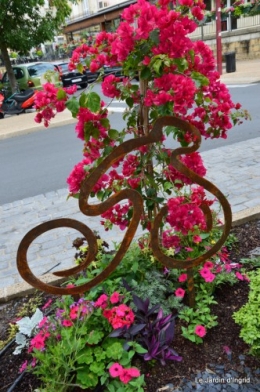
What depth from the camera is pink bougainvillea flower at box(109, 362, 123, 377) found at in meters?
1.78

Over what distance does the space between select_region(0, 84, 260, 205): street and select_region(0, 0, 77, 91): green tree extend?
598 cm

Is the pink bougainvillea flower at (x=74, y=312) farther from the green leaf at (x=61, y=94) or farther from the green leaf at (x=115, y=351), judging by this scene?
the green leaf at (x=61, y=94)

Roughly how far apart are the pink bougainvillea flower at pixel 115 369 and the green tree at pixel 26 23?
14.1 meters

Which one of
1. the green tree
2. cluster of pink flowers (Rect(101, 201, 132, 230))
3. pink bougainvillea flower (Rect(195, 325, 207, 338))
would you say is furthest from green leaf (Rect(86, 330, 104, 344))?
the green tree

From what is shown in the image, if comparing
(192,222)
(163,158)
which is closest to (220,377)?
(192,222)

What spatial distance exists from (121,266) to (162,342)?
0.58 metres

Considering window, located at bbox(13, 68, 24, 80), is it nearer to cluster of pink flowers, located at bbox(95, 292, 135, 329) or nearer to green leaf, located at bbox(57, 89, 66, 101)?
green leaf, located at bbox(57, 89, 66, 101)

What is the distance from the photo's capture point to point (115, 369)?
1.80m

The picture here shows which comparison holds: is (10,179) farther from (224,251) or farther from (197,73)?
(197,73)

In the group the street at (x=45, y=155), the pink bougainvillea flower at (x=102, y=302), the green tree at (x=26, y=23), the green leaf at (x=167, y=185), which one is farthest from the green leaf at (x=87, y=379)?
the green tree at (x=26, y=23)

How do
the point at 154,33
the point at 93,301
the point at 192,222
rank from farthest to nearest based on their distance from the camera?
the point at 93,301 < the point at 192,222 < the point at 154,33

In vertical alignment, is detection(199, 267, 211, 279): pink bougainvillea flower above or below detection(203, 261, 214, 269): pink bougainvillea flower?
above

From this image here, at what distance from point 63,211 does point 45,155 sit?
319cm

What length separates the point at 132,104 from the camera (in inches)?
83.4
